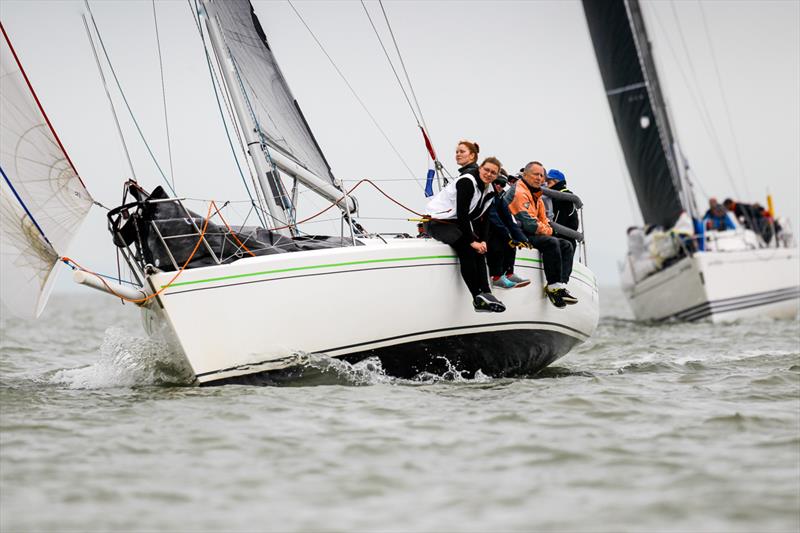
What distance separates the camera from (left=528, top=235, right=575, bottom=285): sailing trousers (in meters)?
7.52

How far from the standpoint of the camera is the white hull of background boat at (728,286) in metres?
16.0

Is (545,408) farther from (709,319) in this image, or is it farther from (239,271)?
(709,319)

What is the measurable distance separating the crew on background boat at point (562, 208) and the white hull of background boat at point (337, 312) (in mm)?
824

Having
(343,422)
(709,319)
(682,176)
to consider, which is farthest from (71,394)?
(682,176)

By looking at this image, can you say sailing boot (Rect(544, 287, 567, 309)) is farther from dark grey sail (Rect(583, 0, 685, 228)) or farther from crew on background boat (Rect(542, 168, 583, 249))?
dark grey sail (Rect(583, 0, 685, 228))

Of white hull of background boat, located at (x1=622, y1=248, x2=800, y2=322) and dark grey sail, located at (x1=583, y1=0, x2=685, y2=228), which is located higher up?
dark grey sail, located at (x1=583, y1=0, x2=685, y2=228)

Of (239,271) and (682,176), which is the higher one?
(682,176)

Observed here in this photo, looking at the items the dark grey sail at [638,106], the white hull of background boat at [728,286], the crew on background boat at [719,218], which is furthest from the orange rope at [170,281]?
the dark grey sail at [638,106]

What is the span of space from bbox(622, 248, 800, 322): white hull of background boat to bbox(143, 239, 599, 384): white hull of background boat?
31.0 ft

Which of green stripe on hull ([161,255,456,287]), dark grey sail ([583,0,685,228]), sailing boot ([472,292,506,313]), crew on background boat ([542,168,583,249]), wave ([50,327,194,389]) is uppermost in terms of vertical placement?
dark grey sail ([583,0,685,228])

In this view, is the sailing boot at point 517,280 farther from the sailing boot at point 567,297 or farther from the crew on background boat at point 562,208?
the crew on background boat at point 562,208

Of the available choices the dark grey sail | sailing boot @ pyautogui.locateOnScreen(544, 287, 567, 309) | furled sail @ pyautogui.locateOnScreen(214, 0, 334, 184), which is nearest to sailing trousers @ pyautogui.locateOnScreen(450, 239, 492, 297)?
sailing boot @ pyautogui.locateOnScreen(544, 287, 567, 309)

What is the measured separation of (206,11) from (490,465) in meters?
5.36

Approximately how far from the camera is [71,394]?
6453 mm
